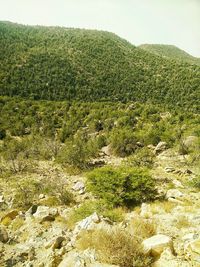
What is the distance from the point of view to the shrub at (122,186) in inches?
489

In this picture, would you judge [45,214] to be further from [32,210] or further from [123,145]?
[123,145]

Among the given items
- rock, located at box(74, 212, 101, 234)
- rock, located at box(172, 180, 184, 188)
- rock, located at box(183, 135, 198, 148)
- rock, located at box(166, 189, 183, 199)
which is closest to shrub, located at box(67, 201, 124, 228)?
rock, located at box(74, 212, 101, 234)

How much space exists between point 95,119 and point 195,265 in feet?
120

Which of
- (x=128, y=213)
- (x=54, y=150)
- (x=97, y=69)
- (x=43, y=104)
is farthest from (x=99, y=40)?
(x=128, y=213)

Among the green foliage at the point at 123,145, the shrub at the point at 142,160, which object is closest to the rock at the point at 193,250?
the shrub at the point at 142,160

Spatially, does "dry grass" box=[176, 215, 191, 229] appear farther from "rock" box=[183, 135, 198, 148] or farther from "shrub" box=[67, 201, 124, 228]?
"rock" box=[183, 135, 198, 148]

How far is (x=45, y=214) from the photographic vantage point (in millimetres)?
10859

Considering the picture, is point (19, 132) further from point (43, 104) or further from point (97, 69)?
point (97, 69)

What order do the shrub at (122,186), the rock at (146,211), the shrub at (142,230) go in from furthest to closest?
the shrub at (122,186) < the rock at (146,211) < the shrub at (142,230)

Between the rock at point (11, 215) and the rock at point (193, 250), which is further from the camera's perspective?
the rock at point (11, 215)

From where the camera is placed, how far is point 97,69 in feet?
222

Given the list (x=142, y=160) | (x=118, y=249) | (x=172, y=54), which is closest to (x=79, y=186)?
(x=142, y=160)

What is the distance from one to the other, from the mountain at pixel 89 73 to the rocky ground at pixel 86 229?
4121cm

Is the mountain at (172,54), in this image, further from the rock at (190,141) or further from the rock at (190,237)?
the rock at (190,237)
